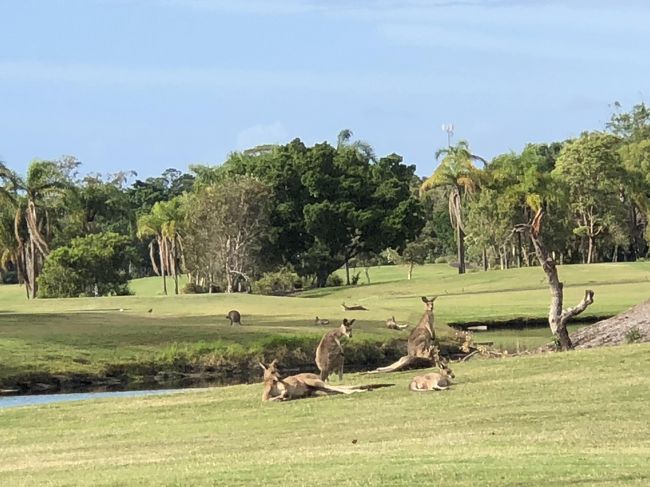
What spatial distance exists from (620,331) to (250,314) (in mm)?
28524

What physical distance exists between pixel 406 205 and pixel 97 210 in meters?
26.3

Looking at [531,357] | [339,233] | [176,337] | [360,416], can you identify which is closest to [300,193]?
[339,233]

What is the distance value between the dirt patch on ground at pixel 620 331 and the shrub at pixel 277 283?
192 ft

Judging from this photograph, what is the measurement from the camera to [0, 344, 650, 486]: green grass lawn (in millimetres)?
12375

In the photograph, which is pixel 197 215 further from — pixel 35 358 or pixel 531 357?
pixel 531 357

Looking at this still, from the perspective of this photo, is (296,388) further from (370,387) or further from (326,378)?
(326,378)

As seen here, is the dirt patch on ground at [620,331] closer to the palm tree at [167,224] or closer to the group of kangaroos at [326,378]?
the group of kangaroos at [326,378]

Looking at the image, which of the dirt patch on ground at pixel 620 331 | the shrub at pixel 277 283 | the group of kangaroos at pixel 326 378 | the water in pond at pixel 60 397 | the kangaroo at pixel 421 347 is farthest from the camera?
the shrub at pixel 277 283

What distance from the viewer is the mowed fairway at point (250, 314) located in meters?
40.6

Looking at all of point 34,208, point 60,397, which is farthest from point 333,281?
point 60,397

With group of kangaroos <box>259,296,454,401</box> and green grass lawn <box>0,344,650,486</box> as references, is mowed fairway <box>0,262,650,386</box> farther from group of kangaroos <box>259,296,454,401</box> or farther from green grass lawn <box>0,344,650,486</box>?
green grass lawn <box>0,344,650,486</box>

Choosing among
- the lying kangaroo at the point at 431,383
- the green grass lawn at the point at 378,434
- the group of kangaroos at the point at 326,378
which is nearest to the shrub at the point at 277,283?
the green grass lawn at the point at 378,434

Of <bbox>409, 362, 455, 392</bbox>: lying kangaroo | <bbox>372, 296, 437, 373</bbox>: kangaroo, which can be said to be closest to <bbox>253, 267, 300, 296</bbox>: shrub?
<bbox>372, 296, 437, 373</bbox>: kangaroo

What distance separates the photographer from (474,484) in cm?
1134
